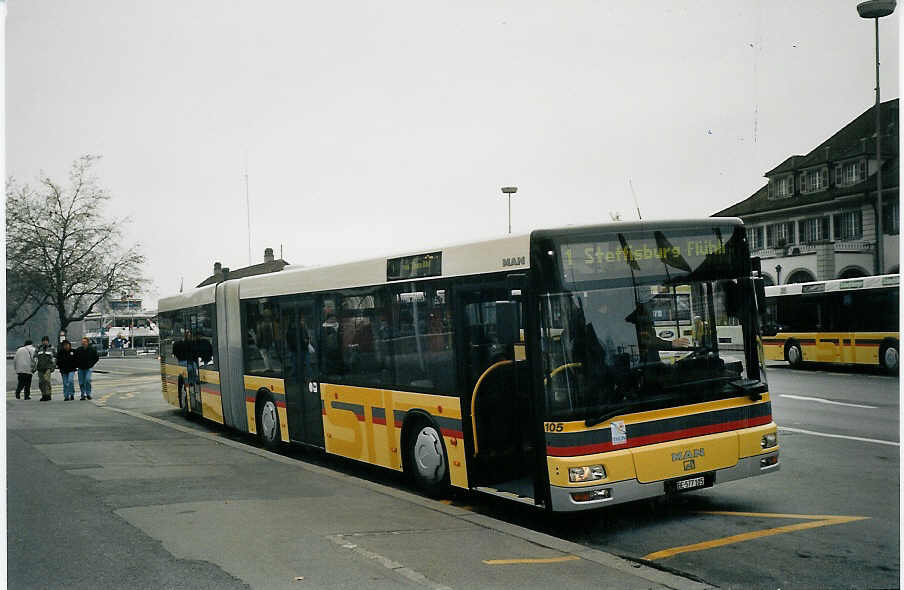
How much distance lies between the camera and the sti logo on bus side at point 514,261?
320 inches

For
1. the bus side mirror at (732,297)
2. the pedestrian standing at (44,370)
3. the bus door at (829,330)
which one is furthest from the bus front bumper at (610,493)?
the pedestrian standing at (44,370)

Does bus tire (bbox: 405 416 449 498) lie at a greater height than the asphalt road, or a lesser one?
greater

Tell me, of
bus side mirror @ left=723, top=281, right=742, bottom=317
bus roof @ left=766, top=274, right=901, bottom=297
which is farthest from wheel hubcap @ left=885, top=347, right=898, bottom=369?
bus side mirror @ left=723, top=281, right=742, bottom=317

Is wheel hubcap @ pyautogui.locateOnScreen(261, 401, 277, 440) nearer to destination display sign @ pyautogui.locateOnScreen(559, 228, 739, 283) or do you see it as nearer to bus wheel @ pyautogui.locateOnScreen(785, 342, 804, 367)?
destination display sign @ pyautogui.locateOnScreen(559, 228, 739, 283)

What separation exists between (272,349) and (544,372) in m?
6.89

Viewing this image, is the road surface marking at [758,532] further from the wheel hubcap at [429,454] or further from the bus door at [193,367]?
the bus door at [193,367]

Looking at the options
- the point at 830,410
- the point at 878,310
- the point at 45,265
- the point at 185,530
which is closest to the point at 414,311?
the point at 185,530

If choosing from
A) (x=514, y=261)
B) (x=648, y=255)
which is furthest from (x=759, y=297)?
(x=514, y=261)

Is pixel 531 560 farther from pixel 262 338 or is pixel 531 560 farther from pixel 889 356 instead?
pixel 889 356

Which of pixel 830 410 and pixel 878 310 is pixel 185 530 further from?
pixel 878 310

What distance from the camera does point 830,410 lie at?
16922mm

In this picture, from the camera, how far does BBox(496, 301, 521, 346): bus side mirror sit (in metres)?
8.15

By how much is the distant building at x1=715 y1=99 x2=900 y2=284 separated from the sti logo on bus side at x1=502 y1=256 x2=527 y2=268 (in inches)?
556

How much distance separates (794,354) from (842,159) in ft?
19.9
